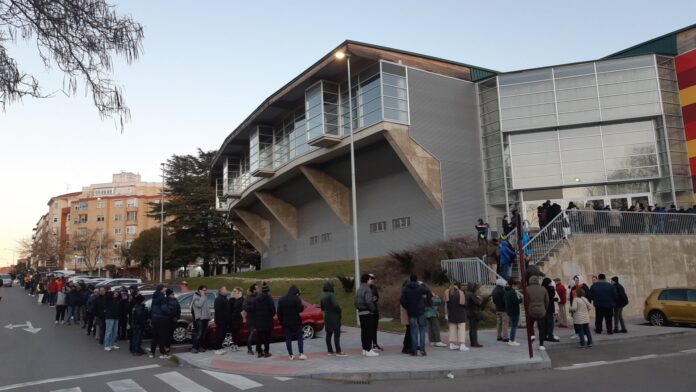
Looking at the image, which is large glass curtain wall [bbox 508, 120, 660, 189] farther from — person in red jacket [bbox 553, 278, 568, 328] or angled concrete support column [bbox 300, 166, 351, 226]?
person in red jacket [bbox 553, 278, 568, 328]

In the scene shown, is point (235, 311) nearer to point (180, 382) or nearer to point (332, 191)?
point (180, 382)

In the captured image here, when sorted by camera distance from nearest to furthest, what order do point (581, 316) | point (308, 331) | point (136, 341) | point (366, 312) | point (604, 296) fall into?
point (366, 312)
point (581, 316)
point (136, 341)
point (604, 296)
point (308, 331)


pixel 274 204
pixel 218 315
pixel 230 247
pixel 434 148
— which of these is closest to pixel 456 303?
pixel 218 315

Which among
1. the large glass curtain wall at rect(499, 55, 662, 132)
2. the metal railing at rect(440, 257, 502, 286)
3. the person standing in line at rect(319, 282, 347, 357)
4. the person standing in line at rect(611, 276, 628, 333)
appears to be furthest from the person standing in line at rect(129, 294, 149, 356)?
the large glass curtain wall at rect(499, 55, 662, 132)

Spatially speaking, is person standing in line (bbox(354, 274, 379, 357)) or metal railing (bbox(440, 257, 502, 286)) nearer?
person standing in line (bbox(354, 274, 379, 357))

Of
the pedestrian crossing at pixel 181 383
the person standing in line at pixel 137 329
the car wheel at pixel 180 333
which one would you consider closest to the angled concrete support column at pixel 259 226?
the car wheel at pixel 180 333

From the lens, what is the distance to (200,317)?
41.8 feet

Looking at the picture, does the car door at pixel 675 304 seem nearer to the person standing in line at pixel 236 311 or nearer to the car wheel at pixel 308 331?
the car wheel at pixel 308 331

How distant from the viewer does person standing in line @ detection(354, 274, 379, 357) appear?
10.9m

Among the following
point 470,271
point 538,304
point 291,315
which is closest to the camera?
point 291,315

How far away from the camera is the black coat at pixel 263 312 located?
1162cm

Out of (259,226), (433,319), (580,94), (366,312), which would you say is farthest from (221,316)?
(259,226)

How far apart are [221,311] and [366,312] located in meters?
3.81

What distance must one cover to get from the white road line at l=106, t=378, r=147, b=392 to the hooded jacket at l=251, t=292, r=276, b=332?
306cm
